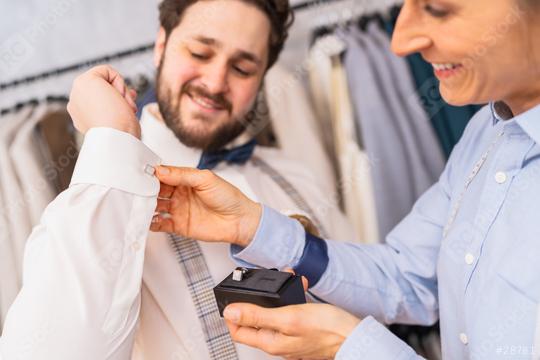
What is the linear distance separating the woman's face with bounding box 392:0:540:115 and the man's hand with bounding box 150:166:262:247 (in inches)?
13.4

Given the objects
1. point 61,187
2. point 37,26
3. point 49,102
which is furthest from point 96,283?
point 37,26

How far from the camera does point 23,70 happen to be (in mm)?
1583

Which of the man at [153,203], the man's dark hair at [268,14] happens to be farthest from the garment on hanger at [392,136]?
the man's dark hair at [268,14]

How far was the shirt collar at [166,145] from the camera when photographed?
99cm

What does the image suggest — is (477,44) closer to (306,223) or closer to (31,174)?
(306,223)

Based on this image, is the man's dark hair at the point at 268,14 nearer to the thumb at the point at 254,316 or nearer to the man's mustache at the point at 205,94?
the man's mustache at the point at 205,94

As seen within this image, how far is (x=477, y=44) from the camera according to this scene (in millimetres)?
641

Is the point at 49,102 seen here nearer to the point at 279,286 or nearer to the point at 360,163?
the point at 360,163

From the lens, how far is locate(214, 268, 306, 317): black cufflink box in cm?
67

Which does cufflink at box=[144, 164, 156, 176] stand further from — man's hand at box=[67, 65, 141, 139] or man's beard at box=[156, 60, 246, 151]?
man's beard at box=[156, 60, 246, 151]

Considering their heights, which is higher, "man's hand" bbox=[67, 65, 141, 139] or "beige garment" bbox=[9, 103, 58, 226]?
"man's hand" bbox=[67, 65, 141, 139]

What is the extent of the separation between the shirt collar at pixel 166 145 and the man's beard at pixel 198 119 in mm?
14

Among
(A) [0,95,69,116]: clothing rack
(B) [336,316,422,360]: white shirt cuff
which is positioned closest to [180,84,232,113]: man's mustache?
(B) [336,316,422,360]: white shirt cuff

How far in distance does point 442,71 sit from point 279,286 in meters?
→ 0.36
